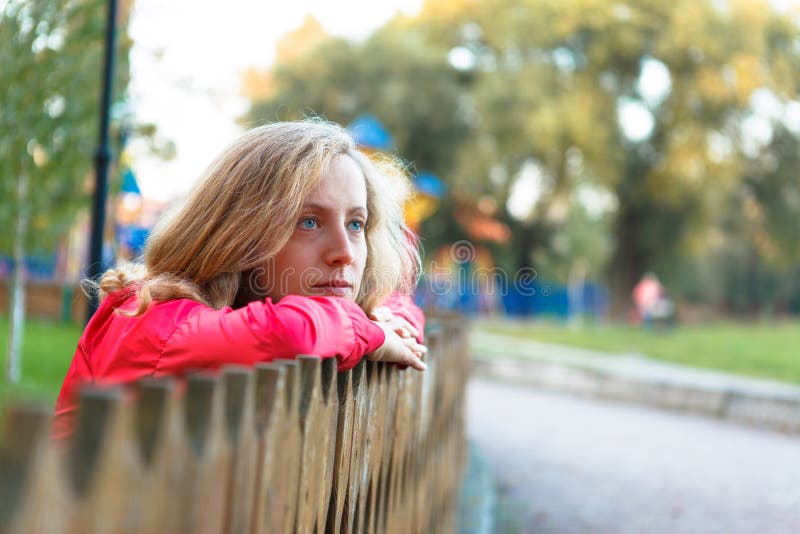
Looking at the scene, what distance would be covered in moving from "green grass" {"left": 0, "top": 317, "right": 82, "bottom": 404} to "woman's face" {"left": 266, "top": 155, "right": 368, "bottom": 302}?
3175 millimetres

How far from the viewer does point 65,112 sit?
9.78 m

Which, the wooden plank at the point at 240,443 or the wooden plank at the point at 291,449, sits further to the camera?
the wooden plank at the point at 291,449

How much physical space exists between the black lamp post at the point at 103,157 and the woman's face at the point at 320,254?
4.37m

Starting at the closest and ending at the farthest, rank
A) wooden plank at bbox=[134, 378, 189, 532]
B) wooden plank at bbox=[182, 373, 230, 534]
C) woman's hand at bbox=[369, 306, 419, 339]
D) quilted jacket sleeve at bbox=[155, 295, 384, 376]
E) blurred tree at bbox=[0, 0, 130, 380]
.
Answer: wooden plank at bbox=[134, 378, 189, 532]
wooden plank at bbox=[182, 373, 230, 534]
quilted jacket sleeve at bbox=[155, 295, 384, 376]
woman's hand at bbox=[369, 306, 419, 339]
blurred tree at bbox=[0, 0, 130, 380]

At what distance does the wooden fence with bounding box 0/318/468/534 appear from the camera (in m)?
0.87

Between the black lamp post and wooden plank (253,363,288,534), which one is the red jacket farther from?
the black lamp post

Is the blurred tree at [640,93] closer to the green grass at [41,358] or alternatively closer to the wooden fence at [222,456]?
the green grass at [41,358]

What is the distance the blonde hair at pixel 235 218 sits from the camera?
7.76ft

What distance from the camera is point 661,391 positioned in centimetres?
1198

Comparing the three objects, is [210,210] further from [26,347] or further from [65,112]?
[26,347]

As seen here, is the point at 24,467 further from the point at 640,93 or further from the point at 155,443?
the point at 640,93

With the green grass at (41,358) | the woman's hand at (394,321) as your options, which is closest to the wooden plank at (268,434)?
the woman's hand at (394,321)

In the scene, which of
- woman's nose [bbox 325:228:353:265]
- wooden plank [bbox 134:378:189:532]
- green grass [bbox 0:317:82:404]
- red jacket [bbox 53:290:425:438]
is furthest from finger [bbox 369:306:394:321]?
green grass [bbox 0:317:82:404]

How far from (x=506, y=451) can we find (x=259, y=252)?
240 inches
